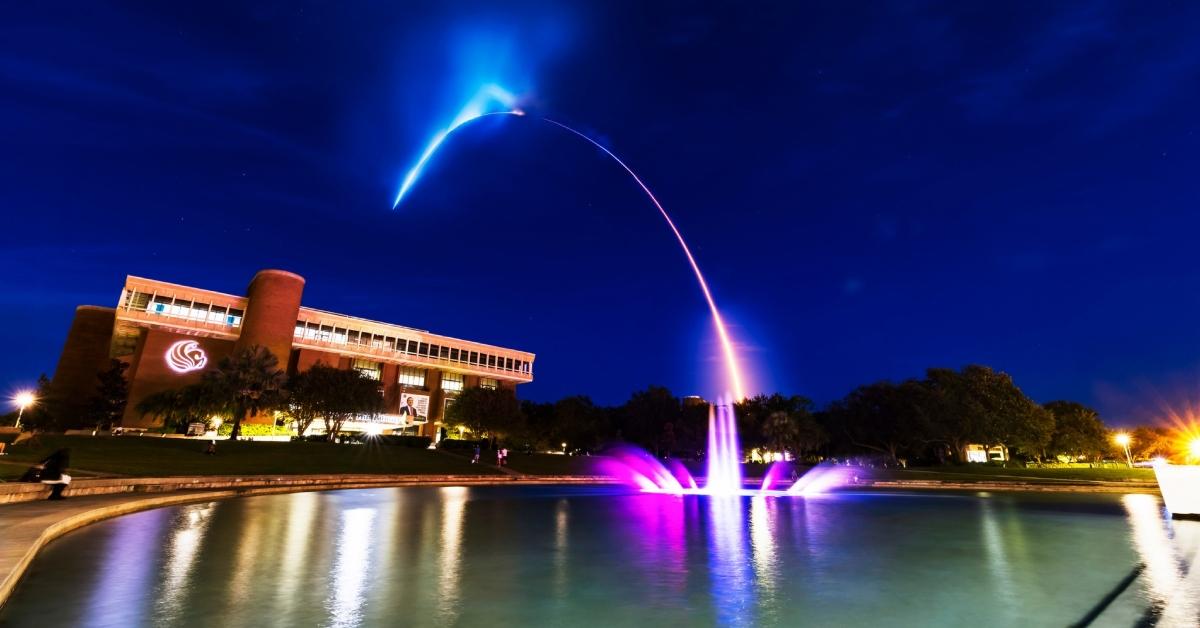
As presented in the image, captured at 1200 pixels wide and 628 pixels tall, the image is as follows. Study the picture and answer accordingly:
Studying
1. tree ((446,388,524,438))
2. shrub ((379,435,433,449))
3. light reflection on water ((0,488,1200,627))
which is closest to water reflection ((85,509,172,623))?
light reflection on water ((0,488,1200,627))

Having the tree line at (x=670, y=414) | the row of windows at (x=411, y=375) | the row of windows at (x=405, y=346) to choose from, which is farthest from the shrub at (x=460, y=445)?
the row of windows at (x=405, y=346)

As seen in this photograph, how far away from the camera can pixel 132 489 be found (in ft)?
74.5

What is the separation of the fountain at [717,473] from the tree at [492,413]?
43.3ft

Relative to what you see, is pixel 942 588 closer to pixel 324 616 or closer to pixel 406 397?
pixel 324 616

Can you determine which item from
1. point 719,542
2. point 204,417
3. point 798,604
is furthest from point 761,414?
point 798,604

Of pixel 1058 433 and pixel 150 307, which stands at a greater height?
pixel 150 307

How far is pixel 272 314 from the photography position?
8231 centimetres

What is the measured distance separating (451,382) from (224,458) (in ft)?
226

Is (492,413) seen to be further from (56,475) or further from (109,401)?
(56,475)

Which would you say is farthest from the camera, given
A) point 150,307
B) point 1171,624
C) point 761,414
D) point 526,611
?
point 761,414

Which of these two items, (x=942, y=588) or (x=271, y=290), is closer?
(x=942, y=588)

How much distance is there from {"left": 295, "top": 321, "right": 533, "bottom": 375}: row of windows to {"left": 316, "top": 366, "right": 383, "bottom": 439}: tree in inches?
1055

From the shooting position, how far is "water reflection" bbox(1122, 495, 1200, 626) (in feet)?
26.4

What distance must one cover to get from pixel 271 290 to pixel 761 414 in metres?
79.3
